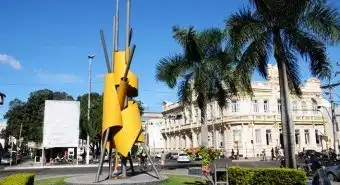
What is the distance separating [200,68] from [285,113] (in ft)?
35.1

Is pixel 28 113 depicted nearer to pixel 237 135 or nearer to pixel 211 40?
pixel 237 135

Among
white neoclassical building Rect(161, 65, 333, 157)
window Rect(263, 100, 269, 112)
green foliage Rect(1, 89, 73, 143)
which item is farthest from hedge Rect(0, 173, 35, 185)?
green foliage Rect(1, 89, 73, 143)

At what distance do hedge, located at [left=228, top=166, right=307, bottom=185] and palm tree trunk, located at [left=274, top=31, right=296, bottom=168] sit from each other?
9.08ft

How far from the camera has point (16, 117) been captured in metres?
70.3

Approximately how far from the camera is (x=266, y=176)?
12.7m

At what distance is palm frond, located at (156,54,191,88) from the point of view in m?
26.2

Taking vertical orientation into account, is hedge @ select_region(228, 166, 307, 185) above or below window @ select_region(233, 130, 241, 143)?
below

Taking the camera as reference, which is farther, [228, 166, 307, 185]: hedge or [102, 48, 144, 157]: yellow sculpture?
[102, 48, 144, 157]: yellow sculpture

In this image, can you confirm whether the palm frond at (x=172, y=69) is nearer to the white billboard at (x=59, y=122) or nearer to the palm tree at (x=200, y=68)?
the palm tree at (x=200, y=68)

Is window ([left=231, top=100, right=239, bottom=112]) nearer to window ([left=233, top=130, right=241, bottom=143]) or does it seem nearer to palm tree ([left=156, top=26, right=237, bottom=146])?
window ([left=233, top=130, right=241, bottom=143])

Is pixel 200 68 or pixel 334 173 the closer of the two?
pixel 334 173

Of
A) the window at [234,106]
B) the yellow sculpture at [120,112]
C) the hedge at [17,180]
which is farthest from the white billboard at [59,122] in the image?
the hedge at [17,180]

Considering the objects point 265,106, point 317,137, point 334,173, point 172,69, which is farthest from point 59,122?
point 317,137

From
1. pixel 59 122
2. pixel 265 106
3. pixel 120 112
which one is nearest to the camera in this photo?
pixel 120 112
